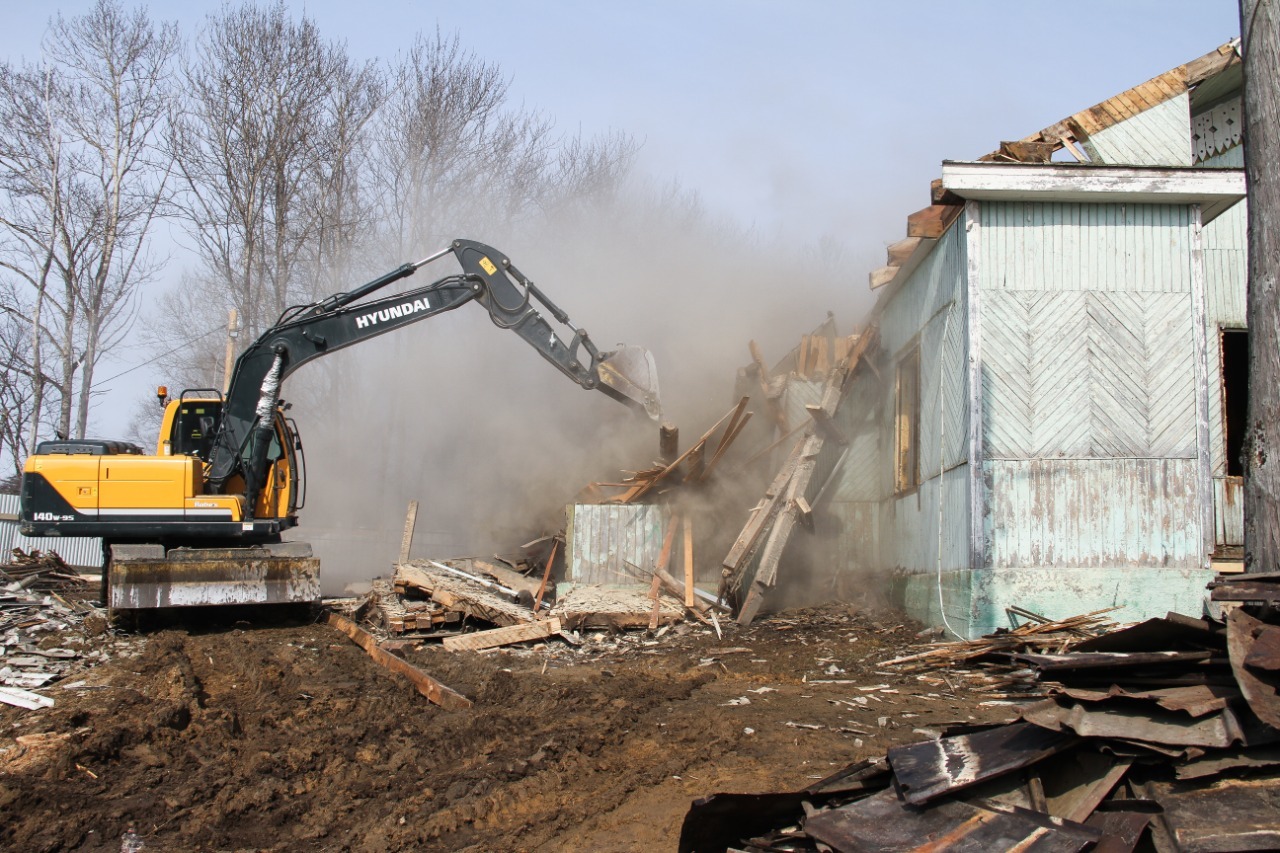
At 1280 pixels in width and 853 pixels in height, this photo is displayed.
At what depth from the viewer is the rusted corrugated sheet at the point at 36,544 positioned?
23.4 m

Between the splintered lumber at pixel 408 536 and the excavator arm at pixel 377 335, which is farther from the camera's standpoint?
the splintered lumber at pixel 408 536

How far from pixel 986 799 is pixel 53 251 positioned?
100 feet

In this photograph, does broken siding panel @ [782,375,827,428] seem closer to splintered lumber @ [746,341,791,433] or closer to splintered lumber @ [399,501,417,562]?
splintered lumber @ [746,341,791,433]

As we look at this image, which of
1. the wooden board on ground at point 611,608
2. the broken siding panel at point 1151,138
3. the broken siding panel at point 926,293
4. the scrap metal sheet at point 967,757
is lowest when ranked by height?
the wooden board on ground at point 611,608

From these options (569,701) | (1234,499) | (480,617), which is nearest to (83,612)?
(480,617)

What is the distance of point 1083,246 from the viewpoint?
1073cm

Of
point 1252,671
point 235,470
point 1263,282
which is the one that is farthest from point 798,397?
point 1252,671

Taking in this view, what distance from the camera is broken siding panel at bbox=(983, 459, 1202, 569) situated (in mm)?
10164

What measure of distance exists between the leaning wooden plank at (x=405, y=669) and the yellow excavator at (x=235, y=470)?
2.27 feet

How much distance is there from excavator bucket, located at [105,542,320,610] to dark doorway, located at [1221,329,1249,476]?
37.3ft

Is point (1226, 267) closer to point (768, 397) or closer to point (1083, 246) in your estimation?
point (1083, 246)

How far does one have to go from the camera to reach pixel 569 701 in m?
8.59

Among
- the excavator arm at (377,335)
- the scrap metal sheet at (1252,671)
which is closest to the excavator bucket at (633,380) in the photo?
the excavator arm at (377,335)

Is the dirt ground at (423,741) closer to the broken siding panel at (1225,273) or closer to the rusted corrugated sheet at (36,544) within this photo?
the broken siding panel at (1225,273)
